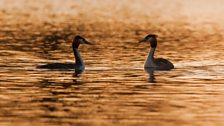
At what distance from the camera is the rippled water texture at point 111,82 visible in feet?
78.2

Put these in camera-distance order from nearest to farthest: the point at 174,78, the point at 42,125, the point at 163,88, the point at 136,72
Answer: the point at 42,125 < the point at 163,88 < the point at 174,78 < the point at 136,72

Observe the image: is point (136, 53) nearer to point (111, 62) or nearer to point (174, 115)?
point (111, 62)

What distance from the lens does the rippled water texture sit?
23.8m

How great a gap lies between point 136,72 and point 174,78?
2488 millimetres

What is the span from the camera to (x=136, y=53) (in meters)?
43.3

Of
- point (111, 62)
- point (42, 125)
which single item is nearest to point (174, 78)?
point (111, 62)

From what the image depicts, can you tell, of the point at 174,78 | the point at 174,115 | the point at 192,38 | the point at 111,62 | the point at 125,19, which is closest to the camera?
the point at 174,115

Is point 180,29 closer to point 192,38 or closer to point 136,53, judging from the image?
point 192,38

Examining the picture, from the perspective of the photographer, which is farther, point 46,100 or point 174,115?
point 46,100

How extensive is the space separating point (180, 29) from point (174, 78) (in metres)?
30.3

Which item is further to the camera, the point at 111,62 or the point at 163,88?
the point at 111,62

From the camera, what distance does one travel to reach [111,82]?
31250mm

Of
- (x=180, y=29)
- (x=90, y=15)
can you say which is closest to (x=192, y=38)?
(x=180, y=29)

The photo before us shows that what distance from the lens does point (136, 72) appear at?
34.9 metres
